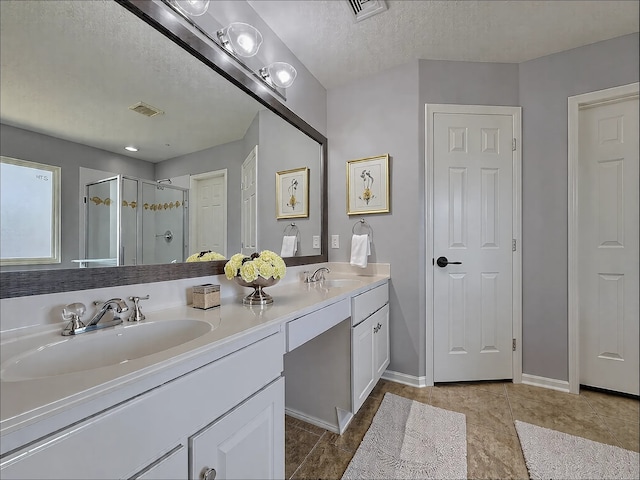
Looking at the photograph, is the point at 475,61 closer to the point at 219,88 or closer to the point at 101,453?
the point at 219,88

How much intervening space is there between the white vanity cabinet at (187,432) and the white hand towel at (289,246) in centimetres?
88

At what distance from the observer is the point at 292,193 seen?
183 cm

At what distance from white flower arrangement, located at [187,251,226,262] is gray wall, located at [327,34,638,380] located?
3.82ft

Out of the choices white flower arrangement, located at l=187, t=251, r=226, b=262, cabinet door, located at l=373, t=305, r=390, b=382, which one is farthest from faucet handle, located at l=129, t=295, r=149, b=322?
cabinet door, located at l=373, t=305, r=390, b=382

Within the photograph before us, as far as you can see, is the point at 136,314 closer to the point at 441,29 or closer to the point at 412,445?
the point at 412,445

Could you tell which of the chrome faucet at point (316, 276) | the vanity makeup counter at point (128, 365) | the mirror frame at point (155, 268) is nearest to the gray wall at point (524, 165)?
the chrome faucet at point (316, 276)

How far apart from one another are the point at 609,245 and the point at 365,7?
1.99 meters

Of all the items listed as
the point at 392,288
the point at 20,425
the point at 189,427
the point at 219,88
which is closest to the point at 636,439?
the point at 392,288

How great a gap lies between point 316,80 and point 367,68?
38 cm

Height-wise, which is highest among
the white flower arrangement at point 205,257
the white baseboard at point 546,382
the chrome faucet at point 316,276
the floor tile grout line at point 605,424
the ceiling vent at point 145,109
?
the ceiling vent at point 145,109

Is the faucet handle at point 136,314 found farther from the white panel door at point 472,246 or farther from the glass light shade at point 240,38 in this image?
the white panel door at point 472,246

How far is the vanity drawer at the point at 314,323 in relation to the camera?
3.24ft

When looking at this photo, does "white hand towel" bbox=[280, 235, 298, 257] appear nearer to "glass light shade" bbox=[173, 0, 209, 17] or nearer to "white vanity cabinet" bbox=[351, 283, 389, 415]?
"white vanity cabinet" bbox=[351, 283, 389, 415]

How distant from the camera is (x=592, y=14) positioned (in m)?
1.53
